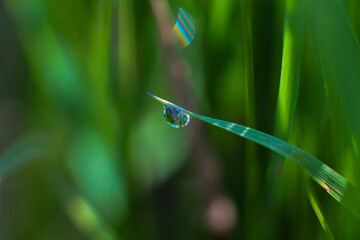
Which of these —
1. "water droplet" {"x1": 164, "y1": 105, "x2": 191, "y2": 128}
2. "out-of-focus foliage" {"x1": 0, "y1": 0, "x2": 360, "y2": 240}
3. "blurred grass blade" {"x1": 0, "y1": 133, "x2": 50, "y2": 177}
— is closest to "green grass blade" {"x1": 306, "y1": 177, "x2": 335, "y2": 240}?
"out-of-focus foliage" {"x1": 0, "y1": 0, "x2": 360, "y2": 240}

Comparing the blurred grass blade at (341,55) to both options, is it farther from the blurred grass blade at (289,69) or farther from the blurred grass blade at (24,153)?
the blurred grass blade at (24,153)

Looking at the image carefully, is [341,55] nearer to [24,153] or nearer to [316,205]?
[316,205]

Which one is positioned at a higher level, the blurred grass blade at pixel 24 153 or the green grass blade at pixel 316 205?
the blurred grass blade at pixel 24 153

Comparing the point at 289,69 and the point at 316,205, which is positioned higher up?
the point at 289,69

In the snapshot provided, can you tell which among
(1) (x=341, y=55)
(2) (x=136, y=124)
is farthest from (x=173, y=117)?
(1) (x=341, y=55)

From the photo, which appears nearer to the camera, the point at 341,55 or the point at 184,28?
the point at 341,55

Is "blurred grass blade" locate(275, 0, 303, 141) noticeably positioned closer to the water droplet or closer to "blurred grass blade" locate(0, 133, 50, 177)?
the water droplet

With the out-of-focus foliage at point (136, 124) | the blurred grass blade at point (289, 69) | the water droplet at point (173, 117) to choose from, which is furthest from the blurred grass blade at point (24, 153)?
the blurred grass blade at point (289, 69)
